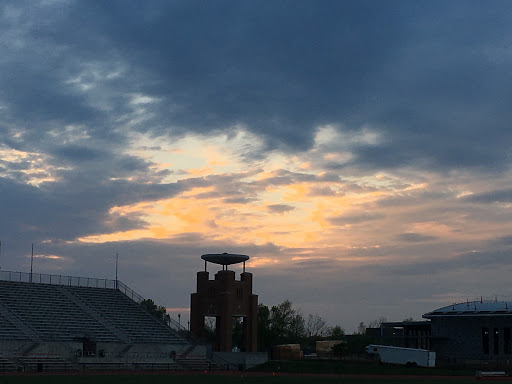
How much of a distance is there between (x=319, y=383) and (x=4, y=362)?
29.2 meters

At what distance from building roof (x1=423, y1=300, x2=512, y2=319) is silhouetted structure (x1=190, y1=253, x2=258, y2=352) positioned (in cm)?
3242

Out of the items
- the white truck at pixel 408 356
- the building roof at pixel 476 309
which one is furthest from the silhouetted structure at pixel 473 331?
the white truck at pixel 408 356

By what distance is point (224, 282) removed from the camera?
90.2 metres

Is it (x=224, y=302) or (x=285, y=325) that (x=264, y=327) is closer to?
(x=285, y=325)

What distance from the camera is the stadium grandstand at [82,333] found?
2621 inches

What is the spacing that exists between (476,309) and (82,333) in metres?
60.1

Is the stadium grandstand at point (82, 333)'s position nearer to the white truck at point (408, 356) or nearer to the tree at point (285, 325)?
the white truck at point (408, 356)

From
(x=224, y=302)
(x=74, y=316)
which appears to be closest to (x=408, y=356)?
(x=224, y=302)

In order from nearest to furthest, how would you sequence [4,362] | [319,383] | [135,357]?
[319,383], [4,362], [135,357]

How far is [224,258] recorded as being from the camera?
297 feet

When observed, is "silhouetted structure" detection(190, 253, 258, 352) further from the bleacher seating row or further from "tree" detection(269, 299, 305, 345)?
"tree" detection(269, 299, 305, 345)

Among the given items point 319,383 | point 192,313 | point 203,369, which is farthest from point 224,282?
point 319,383

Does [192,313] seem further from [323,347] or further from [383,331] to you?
[383,331]

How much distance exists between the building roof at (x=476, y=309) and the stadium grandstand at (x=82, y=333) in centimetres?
4269
